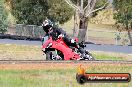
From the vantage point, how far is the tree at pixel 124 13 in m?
45.5

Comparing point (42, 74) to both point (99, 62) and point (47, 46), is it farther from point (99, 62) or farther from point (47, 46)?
point (47, 46)

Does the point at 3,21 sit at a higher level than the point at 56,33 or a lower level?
lower

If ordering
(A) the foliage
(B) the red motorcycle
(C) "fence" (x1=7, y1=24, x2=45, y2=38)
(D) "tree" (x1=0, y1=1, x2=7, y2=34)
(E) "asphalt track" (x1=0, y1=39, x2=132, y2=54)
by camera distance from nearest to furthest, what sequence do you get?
(B) the red motorcycle < (E) "asphalt track" (x1=0, y1=39, x2=132, y2=54) < (C) "fence" (x1=7, y1=24, x2=45, y2=38) < (D) "tree" (x1=0, y1=1, x2=7, y2=34) < (A) the foliage

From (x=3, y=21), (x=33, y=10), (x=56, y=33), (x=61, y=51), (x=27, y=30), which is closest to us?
(x=61, y=51)

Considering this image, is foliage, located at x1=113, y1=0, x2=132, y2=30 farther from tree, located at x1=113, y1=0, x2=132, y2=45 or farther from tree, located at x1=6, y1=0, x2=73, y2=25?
tree, located at x1=6, y1=0, x2=73, y2=25

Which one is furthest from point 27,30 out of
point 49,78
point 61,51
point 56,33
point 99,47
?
point 49,78

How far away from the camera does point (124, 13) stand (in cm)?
4797

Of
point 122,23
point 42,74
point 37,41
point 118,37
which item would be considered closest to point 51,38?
point 42,74

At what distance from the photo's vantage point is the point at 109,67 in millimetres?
13070

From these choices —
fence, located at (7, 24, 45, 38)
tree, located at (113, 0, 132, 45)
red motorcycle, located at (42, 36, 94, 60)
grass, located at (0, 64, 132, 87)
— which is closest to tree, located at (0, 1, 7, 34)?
fence, located at (7, 24, 45, 38)

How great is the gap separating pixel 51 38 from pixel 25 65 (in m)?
5.10

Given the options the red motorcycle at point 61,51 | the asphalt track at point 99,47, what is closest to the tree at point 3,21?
the asphalt track at point 99,47

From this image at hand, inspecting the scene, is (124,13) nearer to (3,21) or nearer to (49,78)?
(3,21)

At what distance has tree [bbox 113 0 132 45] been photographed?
45528mm
